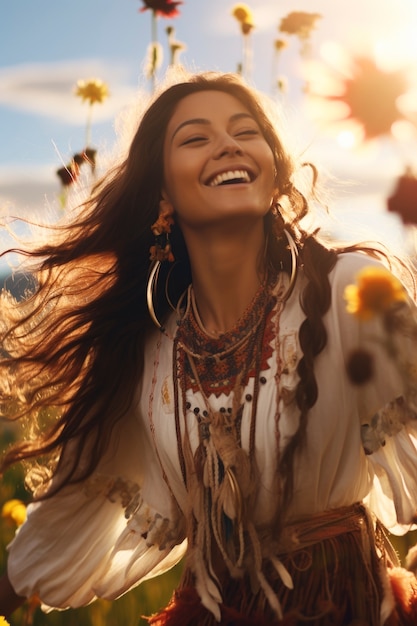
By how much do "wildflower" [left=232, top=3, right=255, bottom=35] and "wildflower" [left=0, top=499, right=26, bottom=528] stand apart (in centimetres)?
224

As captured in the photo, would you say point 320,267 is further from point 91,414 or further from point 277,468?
point 91,414

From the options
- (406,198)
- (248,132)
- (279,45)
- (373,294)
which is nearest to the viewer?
(406,198)

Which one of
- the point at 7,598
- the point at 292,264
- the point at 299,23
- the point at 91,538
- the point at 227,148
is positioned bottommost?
the point at 7,598

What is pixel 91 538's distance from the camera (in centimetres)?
212

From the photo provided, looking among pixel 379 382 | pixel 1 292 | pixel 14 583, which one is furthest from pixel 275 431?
pixel 1 292

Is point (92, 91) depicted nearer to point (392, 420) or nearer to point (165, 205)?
point (165, 205)

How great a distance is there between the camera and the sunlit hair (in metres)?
2.04

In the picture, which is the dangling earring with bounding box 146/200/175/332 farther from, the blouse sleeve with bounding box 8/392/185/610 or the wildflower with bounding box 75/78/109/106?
the wildflower with bounding box 75/78/109/106

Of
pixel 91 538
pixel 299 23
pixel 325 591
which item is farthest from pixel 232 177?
pixel 299 23

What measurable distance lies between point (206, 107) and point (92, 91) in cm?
269

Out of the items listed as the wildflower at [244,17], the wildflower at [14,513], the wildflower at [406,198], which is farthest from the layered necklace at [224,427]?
the wildflower at [244,17]

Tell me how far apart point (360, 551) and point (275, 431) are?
0.28 metres

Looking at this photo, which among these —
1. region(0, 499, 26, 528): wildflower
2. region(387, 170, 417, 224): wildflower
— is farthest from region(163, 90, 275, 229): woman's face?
region(387, 170, 417, 224): wildflower

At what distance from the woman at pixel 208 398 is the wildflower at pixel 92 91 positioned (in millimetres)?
2375
